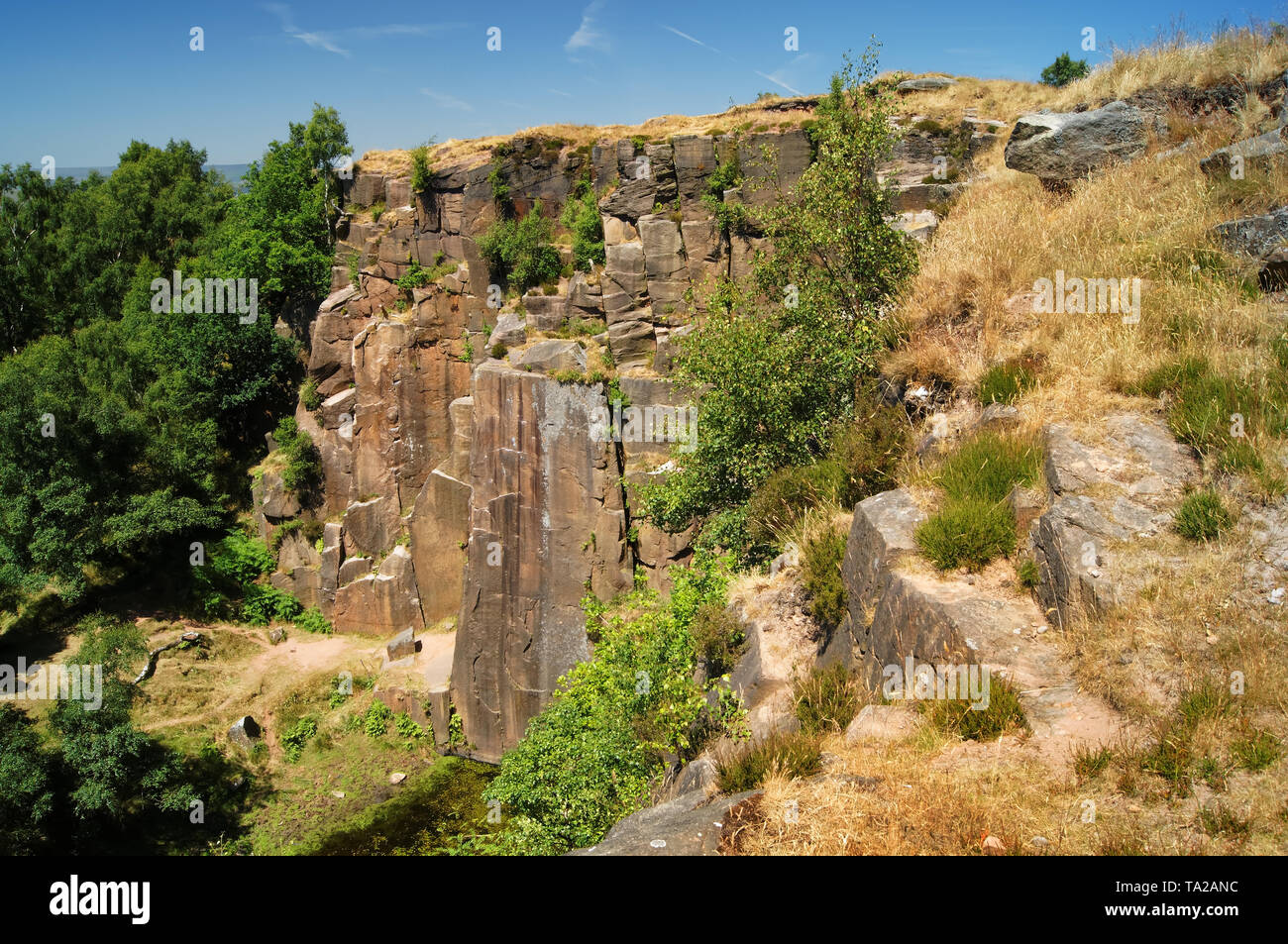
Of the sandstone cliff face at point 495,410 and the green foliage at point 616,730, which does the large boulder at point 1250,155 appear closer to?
the sandstone cliff face at point 495,410

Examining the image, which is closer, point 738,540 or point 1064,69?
point 738,540

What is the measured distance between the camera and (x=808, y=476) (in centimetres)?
1109

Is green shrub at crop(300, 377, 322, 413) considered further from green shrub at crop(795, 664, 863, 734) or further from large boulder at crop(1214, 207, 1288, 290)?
large boulder at crop(1214, 207, 1288, 290)

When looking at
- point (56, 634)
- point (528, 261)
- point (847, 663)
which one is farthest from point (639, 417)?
point (56, 634)

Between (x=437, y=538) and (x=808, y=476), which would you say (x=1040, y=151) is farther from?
(x=437, y=538)

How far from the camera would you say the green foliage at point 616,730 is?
993 centimetres

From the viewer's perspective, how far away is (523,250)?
2347cm

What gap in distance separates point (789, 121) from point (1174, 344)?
15.9m

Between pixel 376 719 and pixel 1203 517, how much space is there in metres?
20.5

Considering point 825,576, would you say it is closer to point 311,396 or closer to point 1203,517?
point 1203,517

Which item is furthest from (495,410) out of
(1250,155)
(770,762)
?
(1250,155)

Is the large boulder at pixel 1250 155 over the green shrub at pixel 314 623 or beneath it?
over

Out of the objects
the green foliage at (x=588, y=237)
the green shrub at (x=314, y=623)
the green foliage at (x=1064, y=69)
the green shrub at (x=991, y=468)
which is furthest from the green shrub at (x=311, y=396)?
the green foliage at (x=1064, y=69)

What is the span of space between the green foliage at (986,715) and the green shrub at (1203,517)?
7.37 feet
